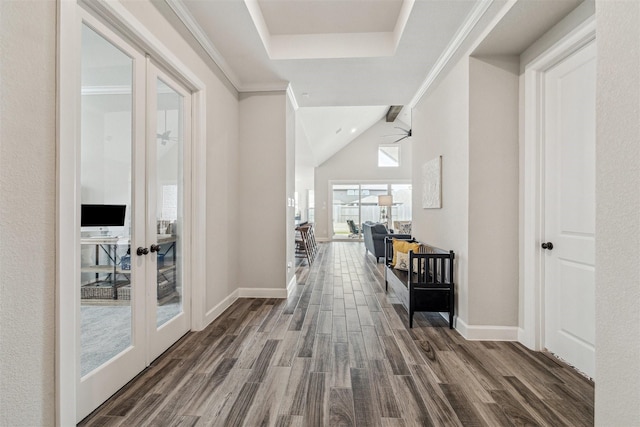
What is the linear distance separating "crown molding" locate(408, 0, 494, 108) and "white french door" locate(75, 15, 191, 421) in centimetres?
238

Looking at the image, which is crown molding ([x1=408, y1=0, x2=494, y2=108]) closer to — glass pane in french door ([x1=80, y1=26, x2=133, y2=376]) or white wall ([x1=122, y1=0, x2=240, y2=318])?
white wall ([x1=122, y1=0, x2=240, y2=318])

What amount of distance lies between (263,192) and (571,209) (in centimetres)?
293

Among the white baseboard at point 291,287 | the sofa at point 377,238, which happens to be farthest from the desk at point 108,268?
the sofa at point 377,238

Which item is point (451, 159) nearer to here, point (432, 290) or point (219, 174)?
point (432, 290)

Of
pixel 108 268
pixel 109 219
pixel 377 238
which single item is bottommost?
pixel 377 238

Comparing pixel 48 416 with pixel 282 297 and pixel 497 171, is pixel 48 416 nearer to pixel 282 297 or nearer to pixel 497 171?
pixel 282 297

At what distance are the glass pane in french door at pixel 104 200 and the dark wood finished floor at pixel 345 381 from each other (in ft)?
1.31

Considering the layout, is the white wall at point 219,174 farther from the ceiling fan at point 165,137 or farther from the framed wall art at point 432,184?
the framed wall art at point 432,184

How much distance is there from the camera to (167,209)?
7.43 ft

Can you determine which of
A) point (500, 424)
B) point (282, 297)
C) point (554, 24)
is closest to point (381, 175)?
point (282, 297)

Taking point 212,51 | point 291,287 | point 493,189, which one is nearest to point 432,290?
point 493,189

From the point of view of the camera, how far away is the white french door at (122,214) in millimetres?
1537

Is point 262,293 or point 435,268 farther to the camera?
point 262,293

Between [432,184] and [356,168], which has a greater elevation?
[356,168]
